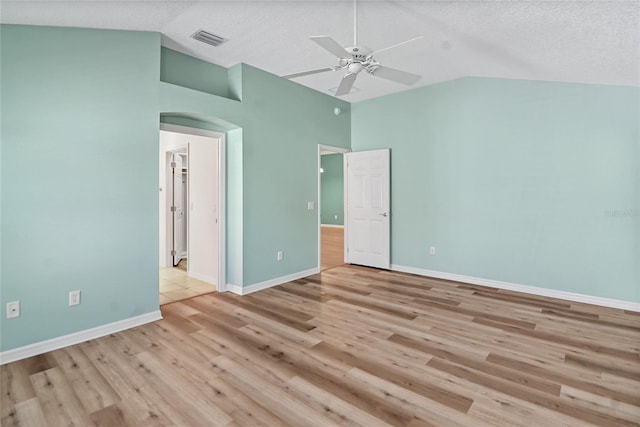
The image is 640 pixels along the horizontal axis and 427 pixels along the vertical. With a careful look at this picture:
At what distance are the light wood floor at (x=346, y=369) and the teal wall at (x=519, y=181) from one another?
0.67 m

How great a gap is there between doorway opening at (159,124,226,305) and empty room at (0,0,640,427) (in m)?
0.05

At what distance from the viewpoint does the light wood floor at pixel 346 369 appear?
6.31 feet

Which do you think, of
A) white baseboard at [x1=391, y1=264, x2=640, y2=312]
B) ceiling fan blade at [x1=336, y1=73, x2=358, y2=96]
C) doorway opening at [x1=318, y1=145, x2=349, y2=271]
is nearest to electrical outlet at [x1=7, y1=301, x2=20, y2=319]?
ceiling fan blade at [x1=336, y1=73, x2=358, y2=96]

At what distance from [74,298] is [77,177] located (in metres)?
1.10

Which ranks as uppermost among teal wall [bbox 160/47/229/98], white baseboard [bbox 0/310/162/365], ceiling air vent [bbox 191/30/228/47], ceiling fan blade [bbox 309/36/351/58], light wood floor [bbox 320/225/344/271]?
ceiling air vent [bbox 191/30/228/47]

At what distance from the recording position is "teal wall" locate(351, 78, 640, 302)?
365 cm

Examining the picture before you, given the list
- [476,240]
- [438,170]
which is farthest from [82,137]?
[476,240]

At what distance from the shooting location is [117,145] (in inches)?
121

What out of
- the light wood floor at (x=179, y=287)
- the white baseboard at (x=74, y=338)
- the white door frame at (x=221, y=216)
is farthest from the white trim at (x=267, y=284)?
the white baseboard at (x=74, y=338)

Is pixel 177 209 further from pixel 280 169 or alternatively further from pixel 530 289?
pixel 530 289

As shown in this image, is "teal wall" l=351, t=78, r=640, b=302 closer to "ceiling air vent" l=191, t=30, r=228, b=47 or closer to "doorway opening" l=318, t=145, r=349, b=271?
"ceiling air vent" l=191, t=30, r=228, b=47

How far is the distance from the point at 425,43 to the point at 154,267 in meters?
3.75

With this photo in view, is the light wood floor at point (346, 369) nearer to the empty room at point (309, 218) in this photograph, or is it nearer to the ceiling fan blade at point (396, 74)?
the empty room at point (309, 218)

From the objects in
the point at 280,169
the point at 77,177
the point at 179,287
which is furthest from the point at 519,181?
the point at 77,177
